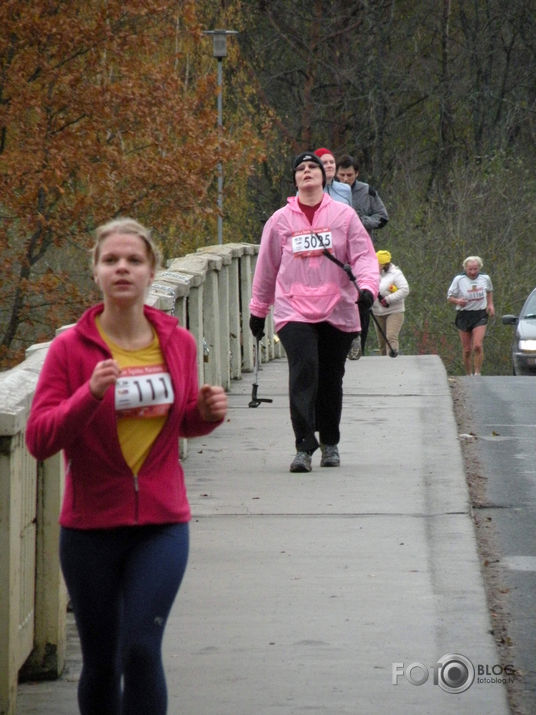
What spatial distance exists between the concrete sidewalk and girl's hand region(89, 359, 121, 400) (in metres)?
1.52

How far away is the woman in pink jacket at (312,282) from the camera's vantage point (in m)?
9.16

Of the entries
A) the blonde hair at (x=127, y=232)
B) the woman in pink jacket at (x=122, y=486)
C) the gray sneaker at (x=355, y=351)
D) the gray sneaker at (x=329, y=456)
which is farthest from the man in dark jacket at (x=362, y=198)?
the woman in pink jacket at (x=122, y=486)

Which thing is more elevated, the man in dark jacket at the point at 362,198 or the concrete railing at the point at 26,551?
the man in dark jacket at the point at 362,198

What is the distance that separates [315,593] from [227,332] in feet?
24.5

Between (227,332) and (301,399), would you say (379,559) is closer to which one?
(301,399)

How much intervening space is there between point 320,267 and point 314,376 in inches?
24.3

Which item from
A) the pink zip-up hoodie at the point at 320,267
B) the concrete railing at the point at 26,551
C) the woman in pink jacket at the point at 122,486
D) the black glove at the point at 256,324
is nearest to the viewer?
the woman in pink jacket at the point at 122,486

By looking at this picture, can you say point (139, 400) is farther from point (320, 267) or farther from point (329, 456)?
point (329, 456)

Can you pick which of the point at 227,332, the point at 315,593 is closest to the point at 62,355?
the point at 315,593

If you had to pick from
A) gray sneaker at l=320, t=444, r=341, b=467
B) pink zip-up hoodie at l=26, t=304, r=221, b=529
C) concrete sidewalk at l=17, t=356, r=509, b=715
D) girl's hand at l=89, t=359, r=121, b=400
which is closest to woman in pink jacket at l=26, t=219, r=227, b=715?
pink zip-up hoodie at l=26, t=304, r=221, b=529

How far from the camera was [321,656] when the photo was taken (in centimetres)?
562

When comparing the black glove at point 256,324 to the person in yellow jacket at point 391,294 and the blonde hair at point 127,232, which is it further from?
the person in yellow jacket at point 391,294

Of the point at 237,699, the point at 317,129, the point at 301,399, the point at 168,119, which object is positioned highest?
the point at 317,129

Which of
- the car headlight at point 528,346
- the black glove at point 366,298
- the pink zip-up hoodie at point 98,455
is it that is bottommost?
the pink zip-up hoodie at point 98,455
